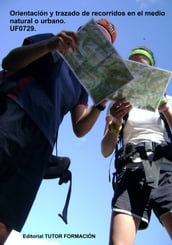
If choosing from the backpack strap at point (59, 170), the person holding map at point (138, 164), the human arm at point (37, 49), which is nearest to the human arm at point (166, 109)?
the person holding map at point (138, 164)

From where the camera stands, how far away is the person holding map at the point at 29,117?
188 cm

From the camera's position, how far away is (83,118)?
2387 millimetres

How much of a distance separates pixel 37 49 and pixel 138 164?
1298 mm

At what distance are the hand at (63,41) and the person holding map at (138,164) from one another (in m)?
0.70

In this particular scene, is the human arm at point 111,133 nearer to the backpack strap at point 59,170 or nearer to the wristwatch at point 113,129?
the wristwatch at point 113,129

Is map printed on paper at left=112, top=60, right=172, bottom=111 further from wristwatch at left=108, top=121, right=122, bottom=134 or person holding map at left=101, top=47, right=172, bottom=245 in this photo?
wristwatch at left=108, top=121, right=122, bottom=134

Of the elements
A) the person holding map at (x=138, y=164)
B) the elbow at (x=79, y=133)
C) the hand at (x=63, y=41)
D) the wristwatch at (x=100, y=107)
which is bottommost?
the person holding map at (x=138, y=164)

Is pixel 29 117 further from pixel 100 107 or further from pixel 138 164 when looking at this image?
pixel 138 164

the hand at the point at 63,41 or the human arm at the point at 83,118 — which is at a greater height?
the hand at the point at 63,41

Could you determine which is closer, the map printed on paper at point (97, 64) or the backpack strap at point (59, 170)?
the map printed on paper at point (97, 64)

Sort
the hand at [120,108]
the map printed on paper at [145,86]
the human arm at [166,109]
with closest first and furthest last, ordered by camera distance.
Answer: the map printed on paper at [145,86]
the hand at [120,108]
the human arm at [166,109]

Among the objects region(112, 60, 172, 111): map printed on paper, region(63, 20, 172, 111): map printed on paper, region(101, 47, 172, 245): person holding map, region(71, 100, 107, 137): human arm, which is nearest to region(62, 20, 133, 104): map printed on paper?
region(63, 20, 172, 111): map printed on paper

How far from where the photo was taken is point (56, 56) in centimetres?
214

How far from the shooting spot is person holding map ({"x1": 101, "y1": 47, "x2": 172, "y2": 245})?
262 cm
